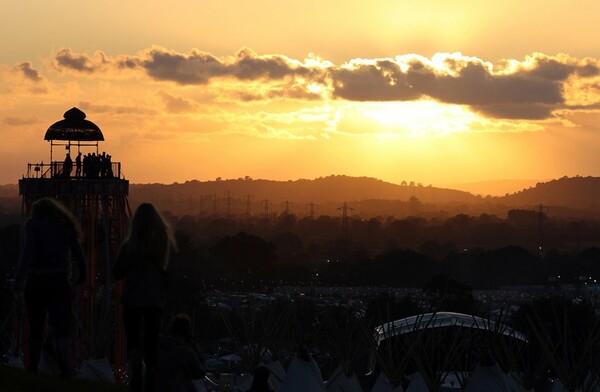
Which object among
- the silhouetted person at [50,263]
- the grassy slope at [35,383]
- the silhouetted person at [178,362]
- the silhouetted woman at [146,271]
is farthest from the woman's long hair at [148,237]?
the grassy slope at [35,383]

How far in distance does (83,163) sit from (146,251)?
24807 mm

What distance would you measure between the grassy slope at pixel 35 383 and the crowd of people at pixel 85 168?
22.5m

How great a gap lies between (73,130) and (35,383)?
2429 centimetres

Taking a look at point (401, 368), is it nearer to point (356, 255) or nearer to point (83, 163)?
point (83, 163)

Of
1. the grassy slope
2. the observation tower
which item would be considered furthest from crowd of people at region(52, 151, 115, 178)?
the grassy slope

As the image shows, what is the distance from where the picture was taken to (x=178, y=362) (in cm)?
1168

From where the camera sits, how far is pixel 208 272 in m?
133

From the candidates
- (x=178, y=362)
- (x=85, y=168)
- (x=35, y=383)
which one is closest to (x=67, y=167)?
(x=85, y=168)

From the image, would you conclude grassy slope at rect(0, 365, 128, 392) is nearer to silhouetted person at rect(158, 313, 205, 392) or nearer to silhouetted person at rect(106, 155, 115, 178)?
silhouetted person at rect(158, 313, 205, 392)

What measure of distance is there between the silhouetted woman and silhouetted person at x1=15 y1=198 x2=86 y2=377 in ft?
2.60

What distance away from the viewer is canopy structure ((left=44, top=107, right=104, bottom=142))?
36.7 meters

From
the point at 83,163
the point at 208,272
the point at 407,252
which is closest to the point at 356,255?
the point at 407,252

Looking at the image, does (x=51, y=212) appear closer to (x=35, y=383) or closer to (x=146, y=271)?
(x=146, y=271)

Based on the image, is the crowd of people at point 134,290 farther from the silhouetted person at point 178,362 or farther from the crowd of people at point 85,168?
the crowd of people at point 85,168
